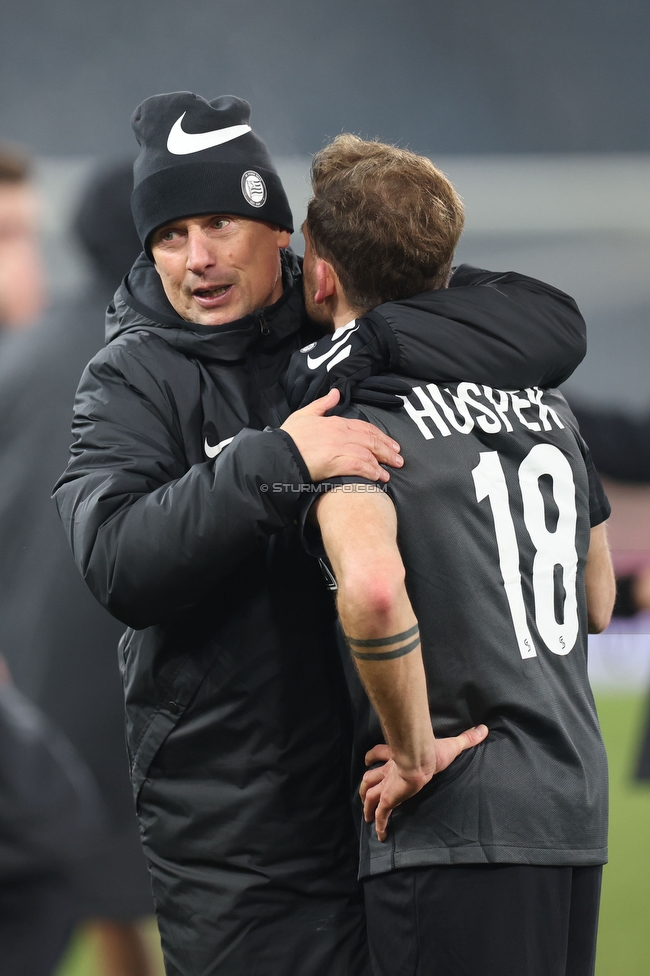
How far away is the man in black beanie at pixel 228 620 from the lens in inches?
45.3

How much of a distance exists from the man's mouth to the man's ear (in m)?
0.13

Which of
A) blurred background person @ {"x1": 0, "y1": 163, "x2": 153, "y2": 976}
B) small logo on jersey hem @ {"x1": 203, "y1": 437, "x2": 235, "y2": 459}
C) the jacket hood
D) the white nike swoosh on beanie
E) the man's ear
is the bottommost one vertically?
blurred background person @ {"x1": 0, "y1": 163, "x2": 153, "y2": 976}

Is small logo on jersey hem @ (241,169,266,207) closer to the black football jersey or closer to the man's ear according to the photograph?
the man's ear

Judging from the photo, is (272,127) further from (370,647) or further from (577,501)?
(370,647)

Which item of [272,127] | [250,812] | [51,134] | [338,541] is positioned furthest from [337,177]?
[51,134]

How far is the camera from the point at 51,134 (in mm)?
2244

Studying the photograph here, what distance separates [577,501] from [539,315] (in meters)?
0.23

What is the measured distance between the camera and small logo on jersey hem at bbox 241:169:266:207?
1.21 m

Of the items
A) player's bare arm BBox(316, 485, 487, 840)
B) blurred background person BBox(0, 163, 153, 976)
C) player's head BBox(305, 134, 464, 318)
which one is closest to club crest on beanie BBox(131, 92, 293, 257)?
player's head BBox(305, 134, 464, 318)

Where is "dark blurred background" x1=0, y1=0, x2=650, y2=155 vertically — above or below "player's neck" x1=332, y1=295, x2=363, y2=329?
above

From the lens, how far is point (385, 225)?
1088mm

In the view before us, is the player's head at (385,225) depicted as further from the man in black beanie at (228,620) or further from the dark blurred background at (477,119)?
the dark blurred background at (477,119)

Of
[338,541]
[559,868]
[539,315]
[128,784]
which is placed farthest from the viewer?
[128,784]

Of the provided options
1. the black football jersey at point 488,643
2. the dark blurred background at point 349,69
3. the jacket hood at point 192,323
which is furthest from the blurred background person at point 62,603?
the black football jersey at point 488,643
